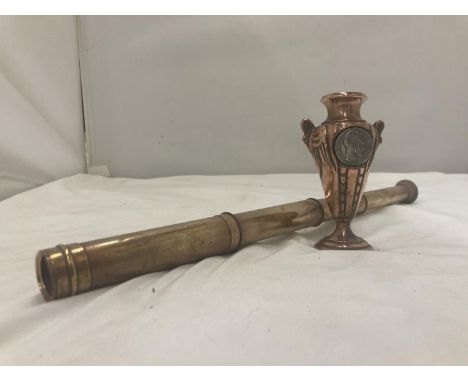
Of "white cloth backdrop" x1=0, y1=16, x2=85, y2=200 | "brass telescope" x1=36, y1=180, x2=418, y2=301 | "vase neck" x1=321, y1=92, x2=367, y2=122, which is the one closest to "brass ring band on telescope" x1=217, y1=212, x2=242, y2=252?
"brass telescope" x1=36, y1=180, x2=418, y2=301

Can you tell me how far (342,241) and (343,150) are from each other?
264 millimetres

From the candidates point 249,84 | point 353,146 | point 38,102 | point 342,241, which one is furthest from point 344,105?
point 38,102

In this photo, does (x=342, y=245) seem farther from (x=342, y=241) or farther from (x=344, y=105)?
(x=344, y=105)

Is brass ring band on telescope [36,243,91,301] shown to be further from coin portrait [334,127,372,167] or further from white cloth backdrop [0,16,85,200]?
white cloth backdrop [0,16,85,200]

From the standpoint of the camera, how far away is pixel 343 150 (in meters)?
1.06

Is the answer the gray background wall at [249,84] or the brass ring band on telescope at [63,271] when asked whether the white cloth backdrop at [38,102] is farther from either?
the brass ring band on telescope at [63,271]

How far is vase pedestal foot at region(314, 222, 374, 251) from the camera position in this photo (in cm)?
114

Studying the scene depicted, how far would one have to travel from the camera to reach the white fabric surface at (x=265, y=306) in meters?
0.64

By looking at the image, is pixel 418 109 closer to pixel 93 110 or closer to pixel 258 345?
pixel 93 110

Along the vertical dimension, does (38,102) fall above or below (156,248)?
above

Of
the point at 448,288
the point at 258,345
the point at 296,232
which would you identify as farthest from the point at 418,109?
the point at 258,345

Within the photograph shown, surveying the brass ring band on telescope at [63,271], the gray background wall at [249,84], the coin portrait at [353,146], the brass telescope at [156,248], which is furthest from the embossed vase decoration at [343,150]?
the gray background wall at [249,84]

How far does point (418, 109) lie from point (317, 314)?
1.97 metres

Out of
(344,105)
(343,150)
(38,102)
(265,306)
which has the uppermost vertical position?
(38,102)
